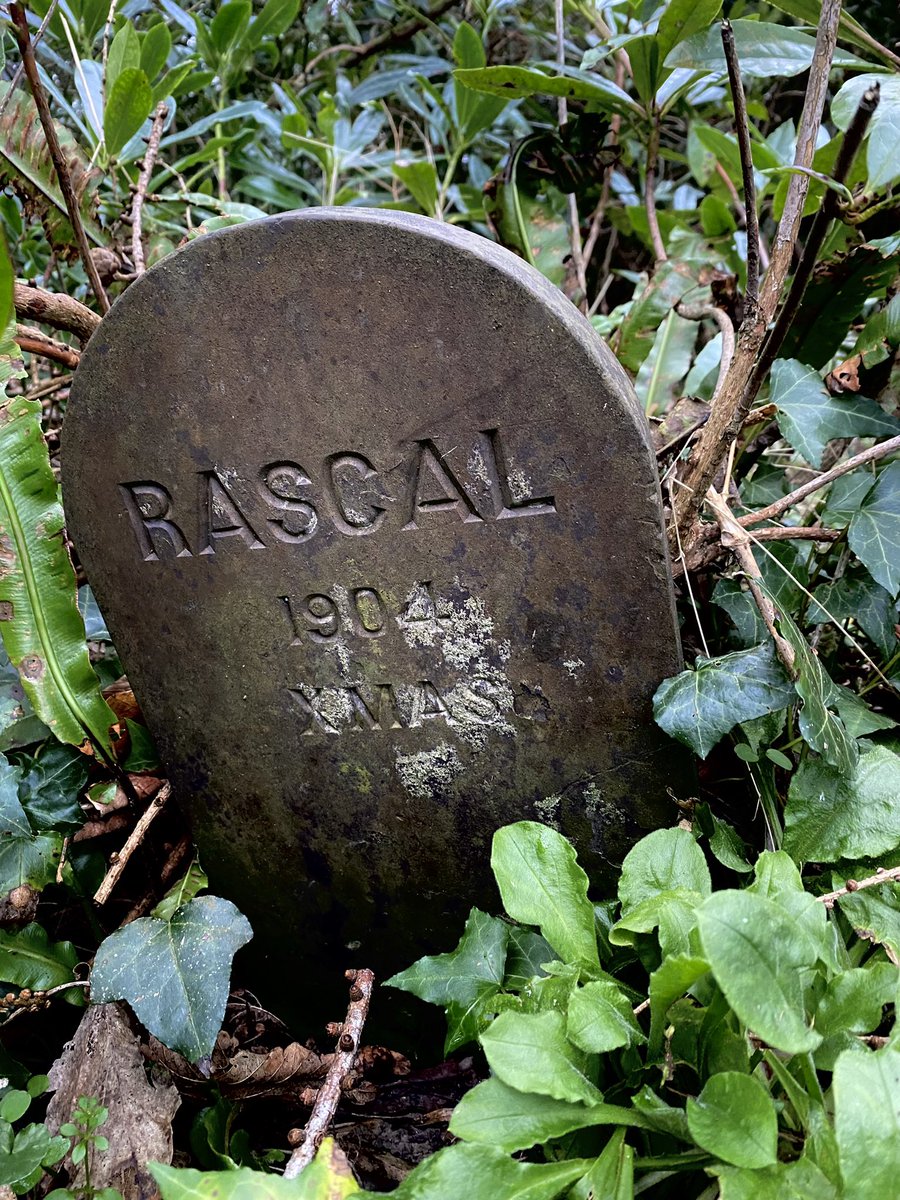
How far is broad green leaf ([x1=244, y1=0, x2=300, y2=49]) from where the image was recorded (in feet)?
7.22

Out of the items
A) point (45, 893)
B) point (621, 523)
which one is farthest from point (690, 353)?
point (45, 893)

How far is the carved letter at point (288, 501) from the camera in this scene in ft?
3.62

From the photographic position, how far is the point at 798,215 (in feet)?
3.63

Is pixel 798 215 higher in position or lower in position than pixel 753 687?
higher

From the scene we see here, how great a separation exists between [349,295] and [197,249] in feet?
0.61

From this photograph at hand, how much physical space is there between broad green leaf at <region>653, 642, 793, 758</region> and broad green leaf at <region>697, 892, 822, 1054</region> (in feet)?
1.01

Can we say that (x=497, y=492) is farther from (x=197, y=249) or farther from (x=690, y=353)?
(x=690, y=353)

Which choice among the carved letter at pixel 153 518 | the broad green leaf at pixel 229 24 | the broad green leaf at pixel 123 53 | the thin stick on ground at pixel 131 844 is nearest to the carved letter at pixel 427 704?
the carved letter at pixel 153 518

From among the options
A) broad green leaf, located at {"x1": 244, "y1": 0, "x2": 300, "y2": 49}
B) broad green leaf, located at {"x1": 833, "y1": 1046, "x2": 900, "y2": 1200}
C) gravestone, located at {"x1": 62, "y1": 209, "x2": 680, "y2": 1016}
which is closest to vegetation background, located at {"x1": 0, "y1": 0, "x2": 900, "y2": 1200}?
broad green leaf, located at {"x1": 833, "y1": 1046, "x2": 900, "y2": 1200}

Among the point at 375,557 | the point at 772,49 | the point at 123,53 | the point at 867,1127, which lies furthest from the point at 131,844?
the point at 772,49

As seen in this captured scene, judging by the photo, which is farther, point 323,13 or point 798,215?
point 323,13

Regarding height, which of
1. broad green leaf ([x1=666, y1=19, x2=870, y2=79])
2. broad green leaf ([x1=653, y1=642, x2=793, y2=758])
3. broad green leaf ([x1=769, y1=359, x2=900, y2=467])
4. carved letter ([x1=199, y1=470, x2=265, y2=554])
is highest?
broad green leaf ([x1=666, y1=19, x2=870, y2=79])

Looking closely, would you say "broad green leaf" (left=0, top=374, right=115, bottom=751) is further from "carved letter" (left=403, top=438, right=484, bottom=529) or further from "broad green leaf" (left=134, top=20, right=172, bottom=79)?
"broad green leaf" (left=134, top=20, right=172, bottom=79)

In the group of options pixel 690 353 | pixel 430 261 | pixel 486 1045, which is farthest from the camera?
pixel 690 353
